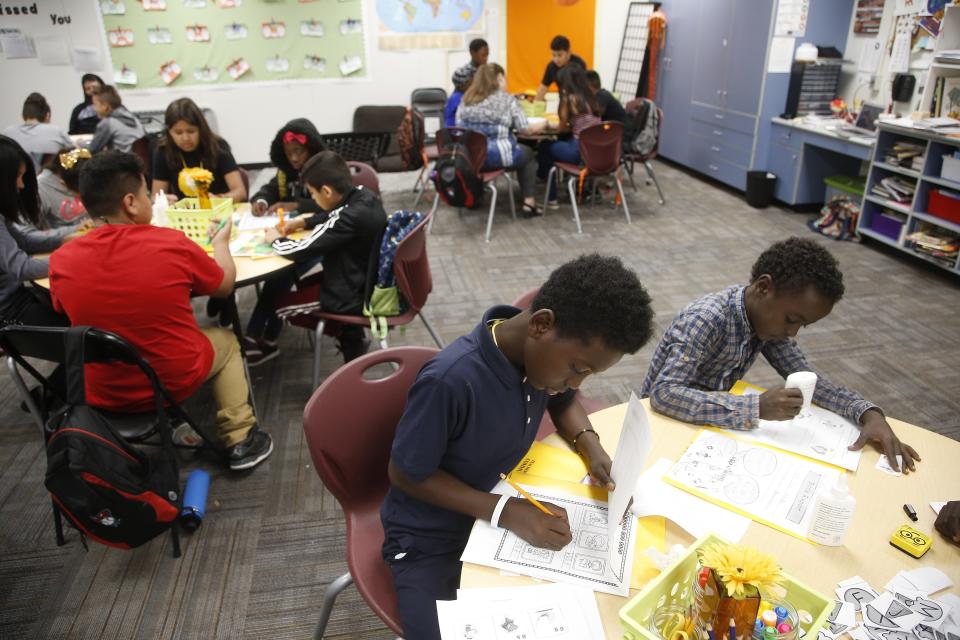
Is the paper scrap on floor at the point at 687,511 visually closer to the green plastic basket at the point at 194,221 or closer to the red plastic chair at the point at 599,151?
the green plastic basket at the point at 194,221

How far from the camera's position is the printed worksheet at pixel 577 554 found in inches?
38.5

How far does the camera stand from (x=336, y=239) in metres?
2.38

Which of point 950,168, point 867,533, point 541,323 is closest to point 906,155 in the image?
point 950,168

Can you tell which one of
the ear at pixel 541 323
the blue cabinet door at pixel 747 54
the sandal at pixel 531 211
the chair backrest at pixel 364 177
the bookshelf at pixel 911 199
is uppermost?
the blue cabinet door at pixel 747 54

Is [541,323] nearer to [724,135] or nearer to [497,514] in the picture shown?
[497,514]

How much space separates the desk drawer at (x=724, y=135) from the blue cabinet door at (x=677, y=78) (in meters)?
0.21

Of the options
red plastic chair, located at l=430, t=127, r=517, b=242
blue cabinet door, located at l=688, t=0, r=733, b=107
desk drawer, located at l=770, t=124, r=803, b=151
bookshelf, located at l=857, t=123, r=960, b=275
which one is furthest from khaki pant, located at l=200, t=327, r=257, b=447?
blue cabinet door, located at l=688, t=0, r=733, b=107

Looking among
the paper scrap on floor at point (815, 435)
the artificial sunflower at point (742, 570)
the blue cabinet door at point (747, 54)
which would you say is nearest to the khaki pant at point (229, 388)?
the paper scrap on floor at point (815, 435)

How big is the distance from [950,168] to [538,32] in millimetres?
4542

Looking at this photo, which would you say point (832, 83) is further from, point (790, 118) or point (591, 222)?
point (591, 222)

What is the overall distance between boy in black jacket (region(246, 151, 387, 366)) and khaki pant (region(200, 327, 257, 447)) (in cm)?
29

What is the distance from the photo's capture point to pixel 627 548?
1.03 meters

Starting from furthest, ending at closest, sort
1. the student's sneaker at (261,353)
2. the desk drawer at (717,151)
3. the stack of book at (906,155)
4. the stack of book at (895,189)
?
the desk drawer at (717,151) → the stack of book at (895,189) → the stack of book at (906,155) → the student's sneaker at (261,353)

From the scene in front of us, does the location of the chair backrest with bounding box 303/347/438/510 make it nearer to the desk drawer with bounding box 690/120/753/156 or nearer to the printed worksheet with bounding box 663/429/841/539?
the printed worksheet with bounding box 663/429/841/539
